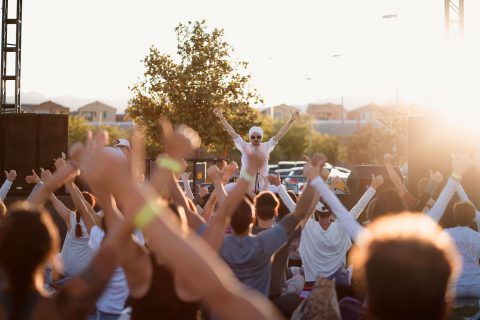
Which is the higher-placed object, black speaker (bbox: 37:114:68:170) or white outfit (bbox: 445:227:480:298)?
black speaker (bbox: 37:114:68:170)

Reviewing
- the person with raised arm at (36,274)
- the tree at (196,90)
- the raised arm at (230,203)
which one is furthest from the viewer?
the tree at (196,90)

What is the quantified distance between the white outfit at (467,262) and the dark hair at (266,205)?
2345 millimetres

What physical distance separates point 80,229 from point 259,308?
221 inches

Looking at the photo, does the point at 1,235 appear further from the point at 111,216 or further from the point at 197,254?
the point at 111,216

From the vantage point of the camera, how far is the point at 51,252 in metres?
2.72

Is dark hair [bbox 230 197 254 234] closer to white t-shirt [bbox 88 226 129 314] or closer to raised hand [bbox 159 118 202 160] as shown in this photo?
white t-shirt [bbox 88 226 129 314]

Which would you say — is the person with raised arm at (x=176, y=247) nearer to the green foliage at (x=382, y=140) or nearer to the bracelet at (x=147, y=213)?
the bracelet at (x=147, y=213)

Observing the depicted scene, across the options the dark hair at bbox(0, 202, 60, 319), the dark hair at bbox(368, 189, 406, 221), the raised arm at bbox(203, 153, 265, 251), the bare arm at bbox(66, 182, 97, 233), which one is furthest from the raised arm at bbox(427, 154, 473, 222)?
the dark hair at bbox(0, 202, 60, 319)

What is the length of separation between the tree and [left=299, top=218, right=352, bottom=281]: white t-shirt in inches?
905

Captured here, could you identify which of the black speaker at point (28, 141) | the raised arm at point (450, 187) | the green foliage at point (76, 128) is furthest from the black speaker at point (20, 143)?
the green foliage at point (76, 128)

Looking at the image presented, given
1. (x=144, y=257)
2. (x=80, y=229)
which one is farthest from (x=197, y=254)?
(x=80, y=229)

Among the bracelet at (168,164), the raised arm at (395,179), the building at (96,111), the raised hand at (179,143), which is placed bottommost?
the raised arm at (395,179)

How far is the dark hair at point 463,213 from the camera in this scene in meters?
7.51

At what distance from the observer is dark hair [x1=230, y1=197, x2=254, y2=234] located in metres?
4.61
